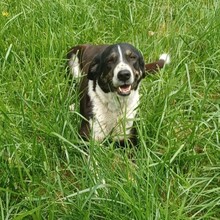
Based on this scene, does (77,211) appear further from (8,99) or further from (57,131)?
(8,99)

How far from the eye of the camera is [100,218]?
277cm

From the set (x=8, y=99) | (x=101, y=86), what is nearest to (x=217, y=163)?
(x=101, y=86)

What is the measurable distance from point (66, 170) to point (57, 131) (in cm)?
27

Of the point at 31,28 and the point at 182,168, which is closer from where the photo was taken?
the point at 182,168

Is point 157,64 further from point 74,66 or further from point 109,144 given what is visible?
point 109,144

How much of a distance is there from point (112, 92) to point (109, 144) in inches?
25.4

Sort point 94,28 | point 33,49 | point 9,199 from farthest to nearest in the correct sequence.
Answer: point 94,28
point 33,49
point 9,199

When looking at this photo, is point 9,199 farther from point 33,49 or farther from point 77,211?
point 33,49

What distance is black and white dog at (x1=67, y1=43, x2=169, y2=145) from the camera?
3.66 metres

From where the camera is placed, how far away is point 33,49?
4273 millimetres

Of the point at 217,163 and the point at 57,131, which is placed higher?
the point at 57,131

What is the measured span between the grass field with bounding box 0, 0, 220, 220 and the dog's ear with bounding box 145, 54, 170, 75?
0.21 ft

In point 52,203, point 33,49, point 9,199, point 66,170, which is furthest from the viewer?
point 33,49

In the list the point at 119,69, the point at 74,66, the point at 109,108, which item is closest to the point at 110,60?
the point at 119,69
